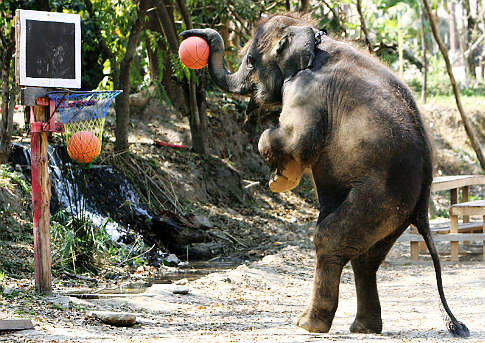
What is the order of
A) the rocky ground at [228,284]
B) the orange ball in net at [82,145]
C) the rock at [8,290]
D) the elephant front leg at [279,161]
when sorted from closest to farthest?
the elephant front leg at [279,161], the rocky ground at [228,284], the rock at [8,290], the orange ball in net at [82,145]

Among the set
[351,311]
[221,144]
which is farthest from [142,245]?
[221,144]

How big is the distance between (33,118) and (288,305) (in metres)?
3.22

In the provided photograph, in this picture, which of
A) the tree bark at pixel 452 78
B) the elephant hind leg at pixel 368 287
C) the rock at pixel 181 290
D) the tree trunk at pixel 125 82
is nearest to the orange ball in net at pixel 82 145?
the rock at pixel 181 290

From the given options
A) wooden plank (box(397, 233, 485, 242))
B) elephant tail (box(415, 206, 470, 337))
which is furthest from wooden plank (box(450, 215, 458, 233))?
elephant tail (box(415, 206, 470, 337))

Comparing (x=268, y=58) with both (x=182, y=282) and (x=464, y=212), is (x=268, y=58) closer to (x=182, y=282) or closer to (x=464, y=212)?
(x=182, y=282)

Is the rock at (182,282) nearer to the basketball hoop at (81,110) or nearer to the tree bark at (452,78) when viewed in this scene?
the basketball hoop at (81,110)

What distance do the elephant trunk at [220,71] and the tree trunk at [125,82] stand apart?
7.09 metres

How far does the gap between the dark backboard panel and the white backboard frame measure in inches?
1.2

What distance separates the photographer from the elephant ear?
5.48 m

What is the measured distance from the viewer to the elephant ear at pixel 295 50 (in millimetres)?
5477

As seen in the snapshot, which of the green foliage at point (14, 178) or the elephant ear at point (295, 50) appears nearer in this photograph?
the elephant ear at point (295, 50)

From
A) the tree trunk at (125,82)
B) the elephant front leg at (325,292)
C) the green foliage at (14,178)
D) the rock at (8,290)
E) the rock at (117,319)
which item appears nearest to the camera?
the elephant front leg at (325,292)

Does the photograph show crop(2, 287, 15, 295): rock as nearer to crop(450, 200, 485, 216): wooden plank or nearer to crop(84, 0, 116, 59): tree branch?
crop(450, 200, 485, 216): wooden plank

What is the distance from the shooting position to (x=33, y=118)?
730 cm
